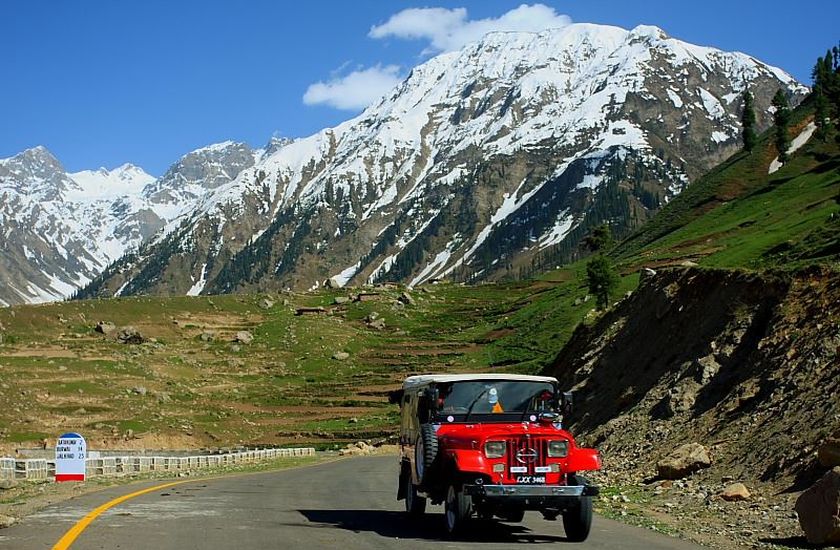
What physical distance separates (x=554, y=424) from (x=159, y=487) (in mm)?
15677

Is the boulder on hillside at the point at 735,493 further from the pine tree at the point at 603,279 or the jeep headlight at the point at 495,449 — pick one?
the pine tree at the point at 603,279

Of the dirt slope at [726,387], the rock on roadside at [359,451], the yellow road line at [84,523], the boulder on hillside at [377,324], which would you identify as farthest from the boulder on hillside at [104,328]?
the yellow road line at [84,523]

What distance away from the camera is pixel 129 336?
11781 centimetres

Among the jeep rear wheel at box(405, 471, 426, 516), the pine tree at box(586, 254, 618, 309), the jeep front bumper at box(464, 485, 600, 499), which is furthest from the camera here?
the pine tree at box(586, 254, 618, 309)

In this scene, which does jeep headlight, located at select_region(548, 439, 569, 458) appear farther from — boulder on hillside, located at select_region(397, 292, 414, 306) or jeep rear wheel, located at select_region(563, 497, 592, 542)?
boulder on hillside, located at select_region(397, 292, 414, 306)

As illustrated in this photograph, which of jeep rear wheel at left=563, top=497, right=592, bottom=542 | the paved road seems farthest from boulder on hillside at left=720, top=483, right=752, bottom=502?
jeep rear wheel at left=563, top=497, right=592, bottom=542

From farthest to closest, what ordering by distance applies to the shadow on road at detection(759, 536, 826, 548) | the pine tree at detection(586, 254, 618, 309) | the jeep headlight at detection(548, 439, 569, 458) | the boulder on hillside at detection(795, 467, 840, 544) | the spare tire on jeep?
the pine tree at detection(586, 254, 618, 309) < the spare tire on jeep < the jeep headlight at detection(548, 439, 569, 458) < the shadow on road at detection(759, 536, 826, 548) < the boulder on hillside at detection(795, 467, 840, 544)

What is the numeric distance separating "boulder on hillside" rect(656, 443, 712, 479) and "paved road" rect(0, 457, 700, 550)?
17.9 ft

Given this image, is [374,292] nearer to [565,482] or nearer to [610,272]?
[610,272]

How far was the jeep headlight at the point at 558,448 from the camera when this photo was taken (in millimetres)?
15219

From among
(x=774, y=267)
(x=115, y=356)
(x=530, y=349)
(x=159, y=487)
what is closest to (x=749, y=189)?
(x=530, y=349)

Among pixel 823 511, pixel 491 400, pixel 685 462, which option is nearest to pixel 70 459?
pixel 491 400

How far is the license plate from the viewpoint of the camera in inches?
590

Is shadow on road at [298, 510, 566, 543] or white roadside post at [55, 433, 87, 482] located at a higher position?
white roadside post at [55, 433, 87, 482]
